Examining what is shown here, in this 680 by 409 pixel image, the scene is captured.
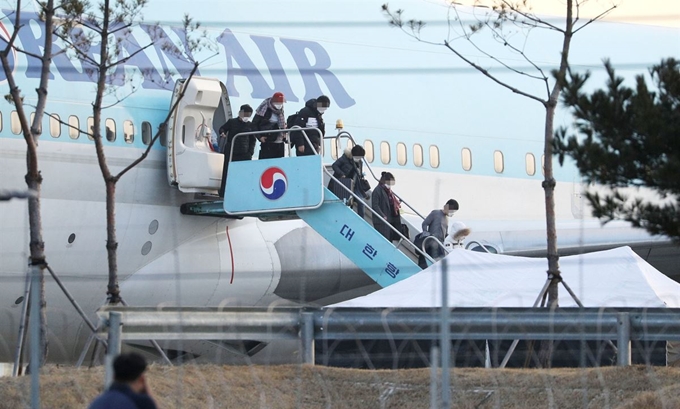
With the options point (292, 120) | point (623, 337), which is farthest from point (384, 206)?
point (623, 337)

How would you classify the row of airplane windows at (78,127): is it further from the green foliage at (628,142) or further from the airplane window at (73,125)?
the green foliage at (628,142)

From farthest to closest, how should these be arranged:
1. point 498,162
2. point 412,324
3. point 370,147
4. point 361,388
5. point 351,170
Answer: point 498,162 < point 370,147 < point 351,170 < point 412,324 < point 361,388

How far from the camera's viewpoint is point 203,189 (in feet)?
51.7

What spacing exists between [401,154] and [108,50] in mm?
6416

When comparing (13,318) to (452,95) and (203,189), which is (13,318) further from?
(452,95)

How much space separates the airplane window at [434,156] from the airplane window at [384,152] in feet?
3.36

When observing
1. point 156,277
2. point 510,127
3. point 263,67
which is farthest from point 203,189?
point 510,127

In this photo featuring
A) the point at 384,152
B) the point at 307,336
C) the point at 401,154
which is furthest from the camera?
the point at 401,154

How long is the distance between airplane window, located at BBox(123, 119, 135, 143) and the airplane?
18mm

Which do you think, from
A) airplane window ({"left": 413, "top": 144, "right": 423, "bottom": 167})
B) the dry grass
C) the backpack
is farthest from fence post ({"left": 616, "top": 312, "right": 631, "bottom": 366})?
airplane window ({"left": 413, "top": 144, "right": 423, "bottom": 167})

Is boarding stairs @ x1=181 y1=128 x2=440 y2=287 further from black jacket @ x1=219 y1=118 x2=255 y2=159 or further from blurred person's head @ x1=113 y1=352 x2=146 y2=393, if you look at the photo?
blurred person's head @ x1=113 y1=352 x2=146 y2=393

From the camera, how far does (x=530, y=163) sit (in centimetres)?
2184

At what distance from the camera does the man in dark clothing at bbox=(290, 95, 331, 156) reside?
16.2 meters

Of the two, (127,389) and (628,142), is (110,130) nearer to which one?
(628,142)
